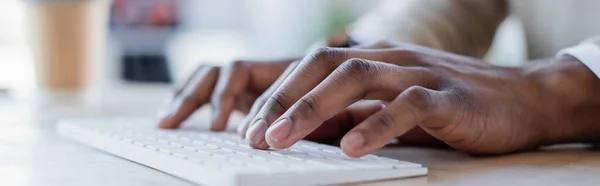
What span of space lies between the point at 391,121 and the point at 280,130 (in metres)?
0.08

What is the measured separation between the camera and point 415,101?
1.98 ft

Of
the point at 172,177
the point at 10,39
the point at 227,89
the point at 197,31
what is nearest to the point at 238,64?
the point at 227,89

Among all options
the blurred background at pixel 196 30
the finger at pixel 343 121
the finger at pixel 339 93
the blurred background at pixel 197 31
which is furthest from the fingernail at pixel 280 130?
the blurred background at pixel 196 30

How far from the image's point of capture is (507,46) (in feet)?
9.61

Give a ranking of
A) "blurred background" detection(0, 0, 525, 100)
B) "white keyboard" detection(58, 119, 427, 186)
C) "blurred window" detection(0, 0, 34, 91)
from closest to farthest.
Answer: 1. "white keyboard" detection(58, 119, 427, 186)
2. "blurred window" detection(0, 0, 34, 91)
3. "blurred background" detection(0, 0, 525, 100)

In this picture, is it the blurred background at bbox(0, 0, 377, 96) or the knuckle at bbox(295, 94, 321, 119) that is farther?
the blurred background at bbox(0, 0, 377, 96)

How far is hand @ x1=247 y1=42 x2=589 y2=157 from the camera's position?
23.4 inches

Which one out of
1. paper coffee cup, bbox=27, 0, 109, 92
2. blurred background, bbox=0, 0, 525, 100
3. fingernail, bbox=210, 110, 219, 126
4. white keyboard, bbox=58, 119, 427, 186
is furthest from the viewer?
blurred background, bbox=0, 0, 525, 100

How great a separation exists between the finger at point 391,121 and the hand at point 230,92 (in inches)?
11.3

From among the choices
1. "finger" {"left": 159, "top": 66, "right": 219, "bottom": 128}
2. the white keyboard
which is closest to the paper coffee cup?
"finger" {"left": 159, "top": 66, "right": 219, "bottom": 128}

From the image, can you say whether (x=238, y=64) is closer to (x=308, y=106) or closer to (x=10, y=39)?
(x=308, y=106)

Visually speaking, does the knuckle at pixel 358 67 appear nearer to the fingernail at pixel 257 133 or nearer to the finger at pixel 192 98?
the fingernail at pixel 257 133

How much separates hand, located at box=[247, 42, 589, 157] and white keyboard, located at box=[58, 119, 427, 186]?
0.02m

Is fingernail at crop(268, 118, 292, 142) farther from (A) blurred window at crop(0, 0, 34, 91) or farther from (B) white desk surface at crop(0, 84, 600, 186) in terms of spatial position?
(A) blurred window at crop(0, 0, 34, 91)
